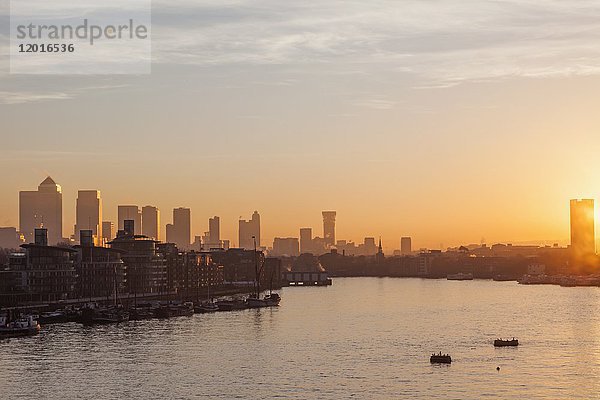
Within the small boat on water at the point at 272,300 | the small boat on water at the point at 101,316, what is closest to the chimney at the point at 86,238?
the small boat on water at the point at 272,300

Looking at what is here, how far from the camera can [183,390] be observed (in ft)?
192

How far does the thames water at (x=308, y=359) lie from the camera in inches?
2288

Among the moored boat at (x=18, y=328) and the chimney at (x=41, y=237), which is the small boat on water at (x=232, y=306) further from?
the moored boat at (x=18, y=328)

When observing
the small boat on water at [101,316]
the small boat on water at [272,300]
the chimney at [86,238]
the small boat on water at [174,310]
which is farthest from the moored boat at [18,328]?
the small boat on water at [272,300]

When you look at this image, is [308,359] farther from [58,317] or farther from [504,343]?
[58,317]

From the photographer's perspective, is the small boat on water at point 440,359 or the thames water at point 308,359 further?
the small boat on water at point 440,359

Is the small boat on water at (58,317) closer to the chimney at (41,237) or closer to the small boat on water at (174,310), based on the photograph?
the small boat on water at (174,310)

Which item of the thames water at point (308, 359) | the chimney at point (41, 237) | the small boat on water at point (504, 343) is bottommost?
the thames water at point (308, 359)

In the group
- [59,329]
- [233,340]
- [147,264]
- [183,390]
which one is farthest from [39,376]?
[147,264]

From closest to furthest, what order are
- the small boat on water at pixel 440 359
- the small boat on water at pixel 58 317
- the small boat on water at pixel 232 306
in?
the small boat on water at pixel 440 359 → the small boat on water at pixel 58 317 → the small boat on water at pixel 232 306

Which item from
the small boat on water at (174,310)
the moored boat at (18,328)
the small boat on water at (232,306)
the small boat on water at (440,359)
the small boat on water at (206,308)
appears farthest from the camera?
the small boat on water at (232,306)

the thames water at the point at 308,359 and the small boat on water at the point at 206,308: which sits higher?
the small boat on water at the point at 206,308

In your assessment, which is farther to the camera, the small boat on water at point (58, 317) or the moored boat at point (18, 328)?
the small boat on water at point (58, 317)

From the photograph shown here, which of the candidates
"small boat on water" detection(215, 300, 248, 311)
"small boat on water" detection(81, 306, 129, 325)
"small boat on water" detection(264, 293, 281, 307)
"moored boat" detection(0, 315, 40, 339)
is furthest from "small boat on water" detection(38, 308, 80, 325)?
"small boat on water" detection(264, 293, 281, 307)
